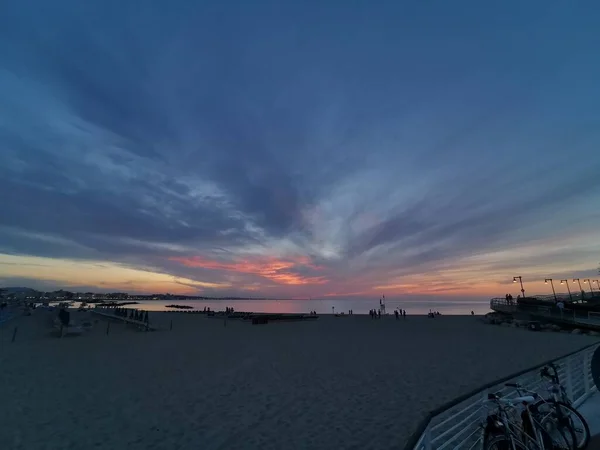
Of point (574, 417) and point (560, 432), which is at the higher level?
point (574, 417)

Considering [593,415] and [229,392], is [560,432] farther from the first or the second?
[229,392]

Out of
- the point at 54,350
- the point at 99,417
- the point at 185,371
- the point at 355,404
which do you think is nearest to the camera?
the point at 99,417

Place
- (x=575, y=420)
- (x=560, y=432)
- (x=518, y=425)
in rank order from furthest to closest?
(x=575, y=420), (x=560, y=432), (x=518, y=425)

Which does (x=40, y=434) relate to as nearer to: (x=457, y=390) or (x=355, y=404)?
(x=355, y=404)

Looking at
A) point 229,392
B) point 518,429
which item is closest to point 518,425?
point 518,429

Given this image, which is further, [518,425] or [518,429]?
[518,425]

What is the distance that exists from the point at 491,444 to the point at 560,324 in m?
36.3

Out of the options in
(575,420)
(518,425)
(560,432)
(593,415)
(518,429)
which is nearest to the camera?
(518,429)

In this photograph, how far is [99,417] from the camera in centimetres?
864

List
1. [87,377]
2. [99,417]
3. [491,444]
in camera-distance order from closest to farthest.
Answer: [491,444] < [99,417] < [87,377]

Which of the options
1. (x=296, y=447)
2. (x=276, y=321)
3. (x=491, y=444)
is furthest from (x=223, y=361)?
(x=276, y=321)

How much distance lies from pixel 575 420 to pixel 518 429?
1.97 meters

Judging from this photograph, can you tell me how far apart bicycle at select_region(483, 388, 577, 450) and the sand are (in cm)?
310

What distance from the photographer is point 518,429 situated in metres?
4.27
